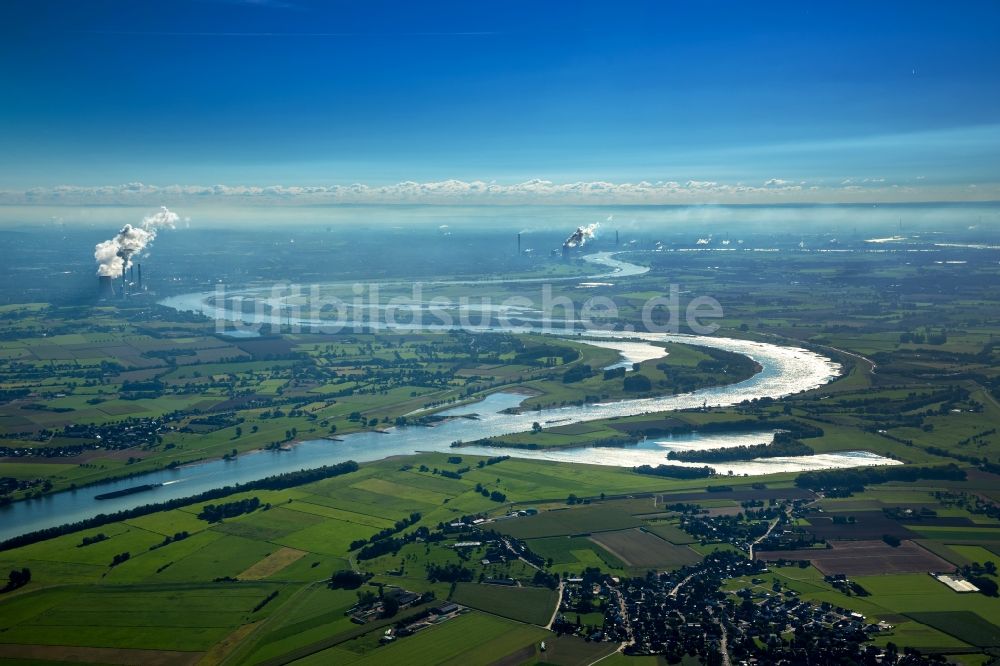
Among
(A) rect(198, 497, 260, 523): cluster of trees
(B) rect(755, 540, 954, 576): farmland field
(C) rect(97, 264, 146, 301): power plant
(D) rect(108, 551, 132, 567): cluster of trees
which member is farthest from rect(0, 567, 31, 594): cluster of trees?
(C) rect(97, 264, 146, 301): power plant

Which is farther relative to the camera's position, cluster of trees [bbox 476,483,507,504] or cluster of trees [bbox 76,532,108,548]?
cluster of trees [bbox 476,483,507,504]

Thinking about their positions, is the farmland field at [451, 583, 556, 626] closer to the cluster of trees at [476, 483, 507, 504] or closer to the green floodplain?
the green floodplain

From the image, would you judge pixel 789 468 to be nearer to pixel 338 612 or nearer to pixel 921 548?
pixel 921 548

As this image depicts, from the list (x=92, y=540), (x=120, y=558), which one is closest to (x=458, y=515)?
(x=120, y=558)

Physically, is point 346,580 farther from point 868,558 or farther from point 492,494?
point 868,558

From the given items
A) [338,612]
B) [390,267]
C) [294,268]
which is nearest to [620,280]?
[390,267]

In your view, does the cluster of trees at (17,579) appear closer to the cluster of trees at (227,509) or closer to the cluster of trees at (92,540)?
the cluster of trees at (92,540)
